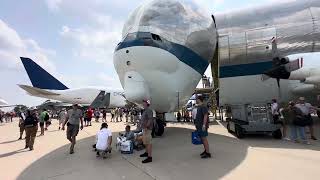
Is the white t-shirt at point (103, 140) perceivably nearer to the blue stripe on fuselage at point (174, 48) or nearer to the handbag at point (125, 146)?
the handbag at point (125, 146)

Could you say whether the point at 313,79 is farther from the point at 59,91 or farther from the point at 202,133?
the point at 59,91

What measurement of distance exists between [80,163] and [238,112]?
906 cm

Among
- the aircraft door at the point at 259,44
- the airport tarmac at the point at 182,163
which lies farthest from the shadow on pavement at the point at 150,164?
the aircraft door at the point at 259,44

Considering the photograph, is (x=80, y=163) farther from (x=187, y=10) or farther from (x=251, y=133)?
(x=187, y=10)

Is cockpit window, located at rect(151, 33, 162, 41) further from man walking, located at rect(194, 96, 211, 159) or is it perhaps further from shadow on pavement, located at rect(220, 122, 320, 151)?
shadow on pavement, located at rect(220, 122, 320, 151)

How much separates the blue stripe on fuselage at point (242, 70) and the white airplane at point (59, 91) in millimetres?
42588

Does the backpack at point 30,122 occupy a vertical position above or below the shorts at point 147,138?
→ above

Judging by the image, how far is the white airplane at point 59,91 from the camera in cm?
5425

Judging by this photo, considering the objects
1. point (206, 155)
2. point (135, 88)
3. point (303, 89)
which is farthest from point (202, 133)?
point (303, 89)

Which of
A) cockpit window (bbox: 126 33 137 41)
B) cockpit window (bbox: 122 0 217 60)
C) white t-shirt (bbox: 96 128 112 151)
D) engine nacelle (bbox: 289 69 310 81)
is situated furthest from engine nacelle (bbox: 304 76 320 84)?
white t-shirt (bbox: 96 128 112 151)

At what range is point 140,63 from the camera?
527 inches

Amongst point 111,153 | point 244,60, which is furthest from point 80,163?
point 244,60

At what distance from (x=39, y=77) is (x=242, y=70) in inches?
1827

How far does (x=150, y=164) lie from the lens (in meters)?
9.09
